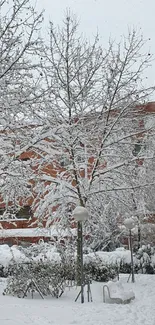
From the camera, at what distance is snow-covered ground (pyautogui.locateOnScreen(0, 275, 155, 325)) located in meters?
7.98

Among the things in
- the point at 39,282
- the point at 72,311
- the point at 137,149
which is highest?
the point at 137,149

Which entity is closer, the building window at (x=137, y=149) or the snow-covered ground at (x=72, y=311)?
the snow-covered ground at (x=72, y=311)

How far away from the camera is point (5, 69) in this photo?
7766 millimetres

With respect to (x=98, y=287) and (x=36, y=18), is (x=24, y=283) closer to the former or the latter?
(x=98, y=287)

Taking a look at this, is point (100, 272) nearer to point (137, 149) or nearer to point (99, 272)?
point (99, 272)

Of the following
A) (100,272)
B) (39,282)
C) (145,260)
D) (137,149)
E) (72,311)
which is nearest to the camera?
(72,311)

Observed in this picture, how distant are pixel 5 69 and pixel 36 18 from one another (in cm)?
131

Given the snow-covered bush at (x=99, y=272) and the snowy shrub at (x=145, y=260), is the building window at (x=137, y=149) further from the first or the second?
the snowy shrub at (x=145, y=260)

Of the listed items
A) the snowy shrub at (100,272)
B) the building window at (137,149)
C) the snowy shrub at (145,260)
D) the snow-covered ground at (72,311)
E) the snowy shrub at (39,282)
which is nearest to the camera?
the snow-covered ground at (72,311)

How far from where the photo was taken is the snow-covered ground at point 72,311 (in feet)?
26.2

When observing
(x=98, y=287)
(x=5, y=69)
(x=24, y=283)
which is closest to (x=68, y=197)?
(x=98, y=287)

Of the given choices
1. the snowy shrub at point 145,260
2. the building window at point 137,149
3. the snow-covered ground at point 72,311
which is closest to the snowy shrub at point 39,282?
the snow-covered ground at point 72,311

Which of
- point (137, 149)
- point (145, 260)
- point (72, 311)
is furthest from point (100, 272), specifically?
point (72, 311)

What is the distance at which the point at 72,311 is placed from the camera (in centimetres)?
912
